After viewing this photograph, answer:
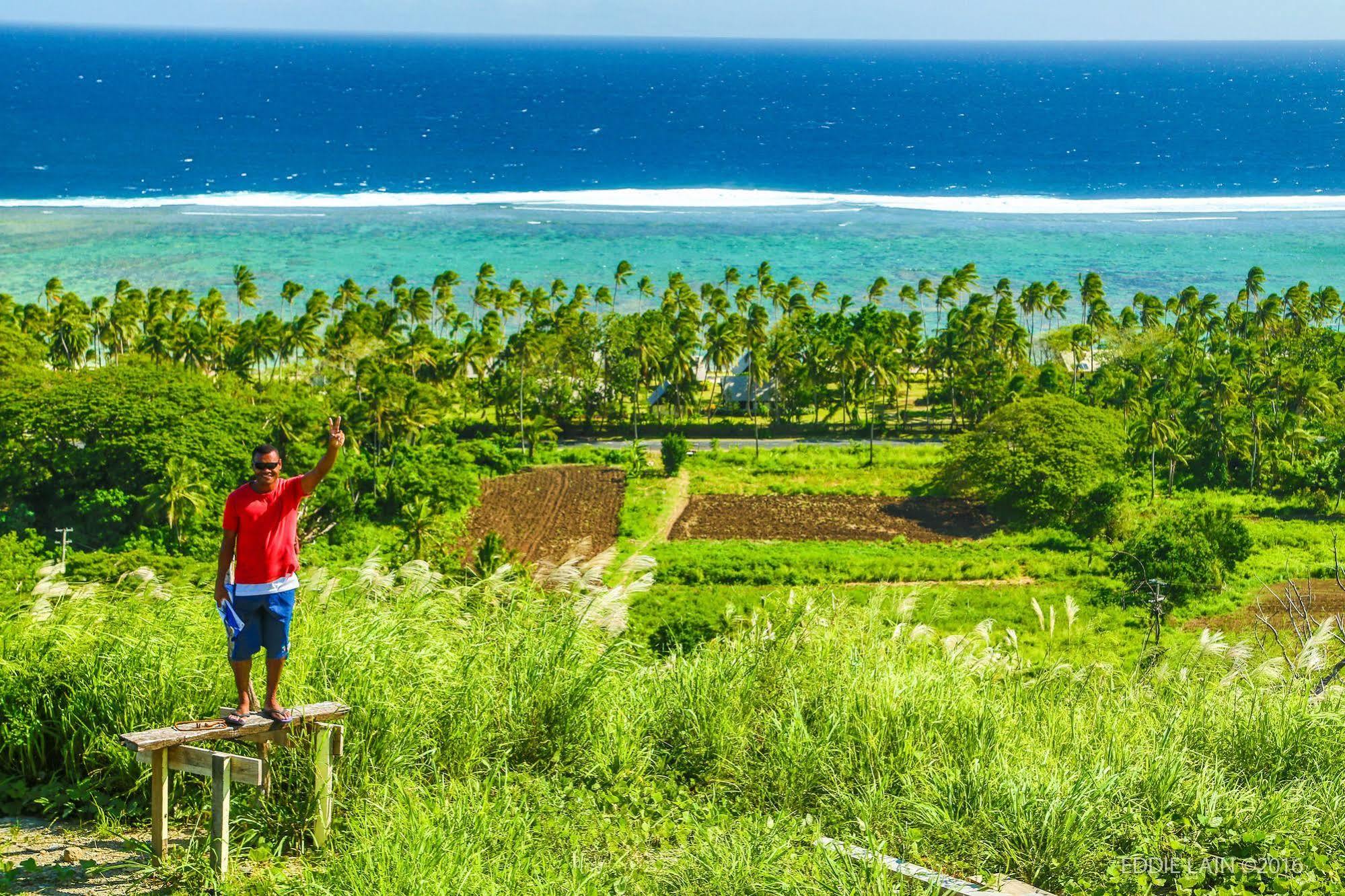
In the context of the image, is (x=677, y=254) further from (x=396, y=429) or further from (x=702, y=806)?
(x=702, y=806)

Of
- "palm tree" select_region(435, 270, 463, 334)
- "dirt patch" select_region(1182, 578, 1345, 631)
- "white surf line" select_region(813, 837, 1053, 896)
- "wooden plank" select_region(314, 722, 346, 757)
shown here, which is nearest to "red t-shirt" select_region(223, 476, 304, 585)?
"wooden plank" select_region(314, 722, 346, 757)

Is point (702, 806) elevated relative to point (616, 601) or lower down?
lower down

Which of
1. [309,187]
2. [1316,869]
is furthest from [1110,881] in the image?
[309,187]

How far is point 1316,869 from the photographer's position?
857 cm

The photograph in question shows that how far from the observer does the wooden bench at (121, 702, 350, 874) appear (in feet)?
25.8

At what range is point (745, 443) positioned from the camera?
52438mm

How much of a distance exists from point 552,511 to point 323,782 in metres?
34.2

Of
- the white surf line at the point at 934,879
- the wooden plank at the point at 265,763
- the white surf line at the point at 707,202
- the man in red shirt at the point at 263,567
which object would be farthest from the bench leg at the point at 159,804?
the white surf line at the point at 707,202

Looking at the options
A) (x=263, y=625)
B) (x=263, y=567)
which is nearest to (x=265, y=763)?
(x=263, y=625)

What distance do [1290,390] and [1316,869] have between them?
157ft

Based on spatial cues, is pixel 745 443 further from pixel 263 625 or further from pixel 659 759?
pixel 263 625

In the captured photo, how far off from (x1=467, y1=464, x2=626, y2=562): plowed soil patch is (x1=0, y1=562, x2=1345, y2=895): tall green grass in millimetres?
26009

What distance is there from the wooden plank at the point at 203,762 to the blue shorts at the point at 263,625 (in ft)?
2.12

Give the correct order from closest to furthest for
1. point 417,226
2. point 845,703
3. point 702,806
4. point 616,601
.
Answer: point 702,806 → point 845,703 → point 616,601 → point 417,226
